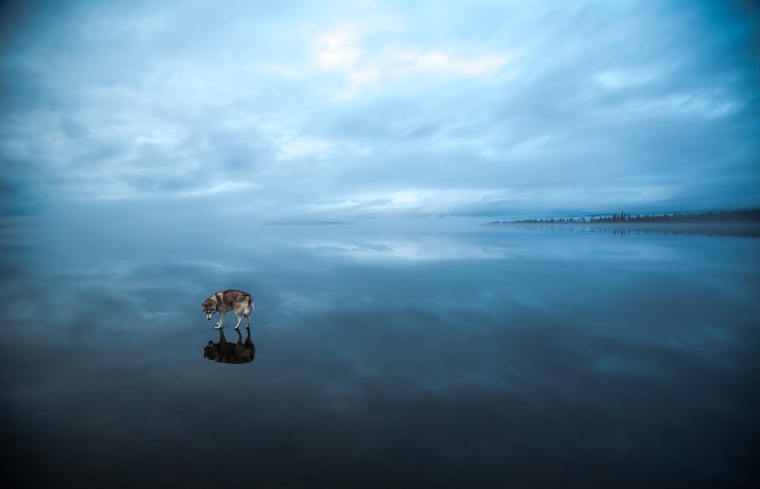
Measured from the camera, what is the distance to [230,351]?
31.0ft

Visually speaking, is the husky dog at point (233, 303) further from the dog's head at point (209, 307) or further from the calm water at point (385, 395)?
the calm water at point (385, 395)

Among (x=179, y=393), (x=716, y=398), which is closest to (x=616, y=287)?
(x=716, y=398)

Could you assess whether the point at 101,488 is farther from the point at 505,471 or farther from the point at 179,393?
the point at 505,471

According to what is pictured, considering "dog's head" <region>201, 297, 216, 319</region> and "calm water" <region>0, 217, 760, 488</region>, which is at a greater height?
"dog's head" <region>201, 297, 216, 319</region>

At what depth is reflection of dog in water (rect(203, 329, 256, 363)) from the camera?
889 centimetres

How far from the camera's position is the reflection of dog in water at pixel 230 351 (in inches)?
350

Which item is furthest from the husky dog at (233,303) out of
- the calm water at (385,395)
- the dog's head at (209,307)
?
the calm water at (385,395)

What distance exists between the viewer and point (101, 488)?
4656mm

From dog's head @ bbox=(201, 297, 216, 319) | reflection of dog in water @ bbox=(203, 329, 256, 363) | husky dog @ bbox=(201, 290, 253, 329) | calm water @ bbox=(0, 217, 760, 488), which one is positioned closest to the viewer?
calm water @ bbox=(0, 217, 760, 488)

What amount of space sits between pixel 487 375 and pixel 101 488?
24.7 feet

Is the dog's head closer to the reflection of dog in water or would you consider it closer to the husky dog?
the husky dog

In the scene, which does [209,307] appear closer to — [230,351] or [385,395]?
[230,351]

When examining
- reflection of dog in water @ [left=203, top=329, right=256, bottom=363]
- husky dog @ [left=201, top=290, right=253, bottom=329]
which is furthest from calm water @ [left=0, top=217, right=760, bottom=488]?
husky dog @ [left=201, top=290, right=253, bottom=329]

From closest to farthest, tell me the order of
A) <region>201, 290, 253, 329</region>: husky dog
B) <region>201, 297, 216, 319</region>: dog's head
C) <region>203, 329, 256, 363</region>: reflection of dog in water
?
<region>203, 329, 256, 363</region>: reflection of dog in water → <region>201, 297, 216, 319</region>: dog's head → <region>201, 290, 253, 329</region>: husky dog
